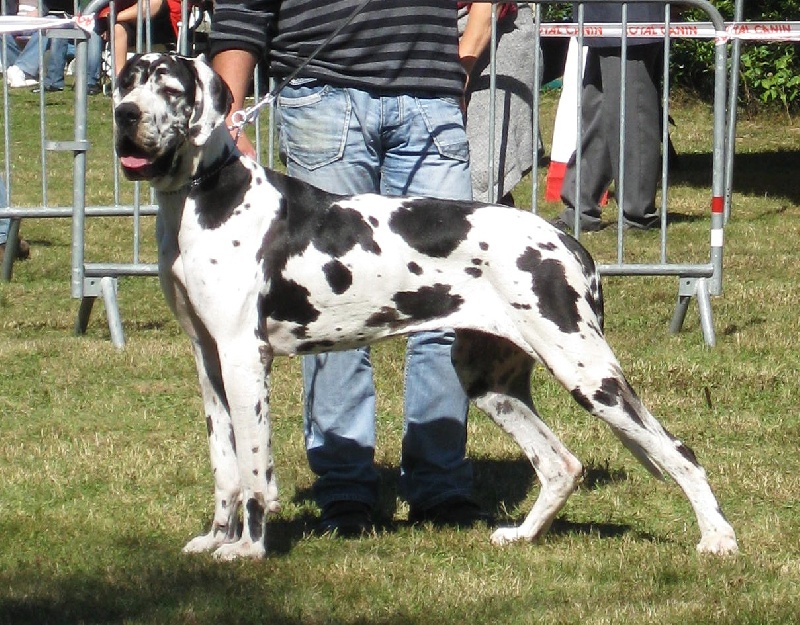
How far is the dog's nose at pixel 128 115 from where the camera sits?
4219mm

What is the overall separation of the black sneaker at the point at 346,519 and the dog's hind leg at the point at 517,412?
1.50ft

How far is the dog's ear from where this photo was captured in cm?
434

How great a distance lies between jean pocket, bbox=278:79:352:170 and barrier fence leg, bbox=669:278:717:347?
11.3ft

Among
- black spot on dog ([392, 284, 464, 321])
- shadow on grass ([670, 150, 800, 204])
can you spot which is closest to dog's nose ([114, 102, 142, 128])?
black spot on dog ([392, 284, 464, 321])

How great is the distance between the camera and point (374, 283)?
4.57 metres

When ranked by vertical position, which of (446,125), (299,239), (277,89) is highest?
(277,89)

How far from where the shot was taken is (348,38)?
4930 millimetres

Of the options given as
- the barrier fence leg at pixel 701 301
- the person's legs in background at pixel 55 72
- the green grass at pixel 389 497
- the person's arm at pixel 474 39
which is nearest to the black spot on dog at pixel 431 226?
the green grass at pixel 389 497

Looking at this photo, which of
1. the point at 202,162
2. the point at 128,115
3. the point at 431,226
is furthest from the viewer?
the point at 431,226

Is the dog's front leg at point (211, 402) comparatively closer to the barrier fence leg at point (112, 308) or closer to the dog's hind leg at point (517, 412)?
the dog's hind leg at point (517, 412)

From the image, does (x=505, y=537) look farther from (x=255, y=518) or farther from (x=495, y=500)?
(x=255, y=518)

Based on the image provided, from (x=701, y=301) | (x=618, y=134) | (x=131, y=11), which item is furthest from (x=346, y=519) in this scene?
(x=131, y=11)

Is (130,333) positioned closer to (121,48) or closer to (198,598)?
(121,48)

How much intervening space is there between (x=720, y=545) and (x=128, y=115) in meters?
2.25
